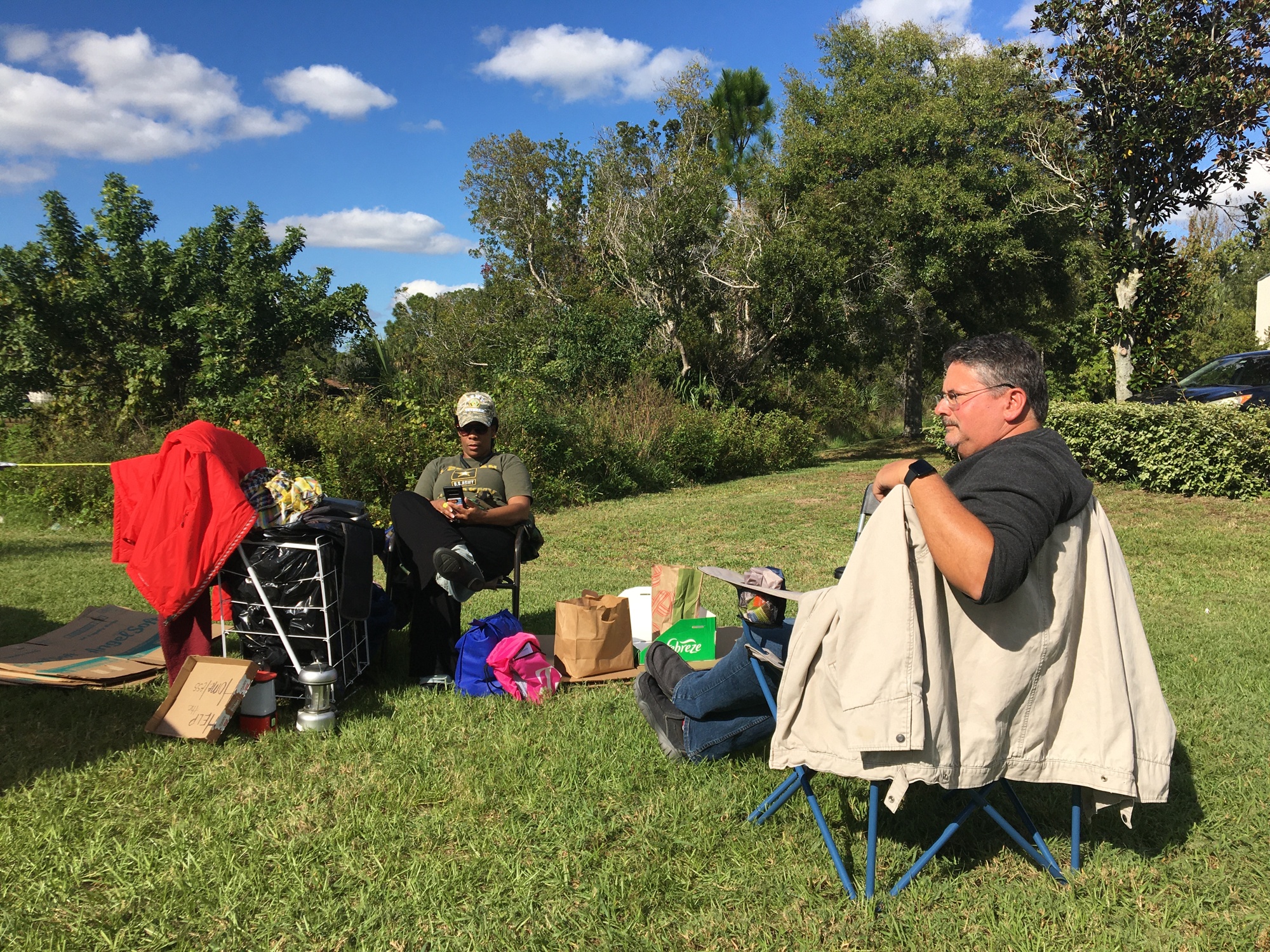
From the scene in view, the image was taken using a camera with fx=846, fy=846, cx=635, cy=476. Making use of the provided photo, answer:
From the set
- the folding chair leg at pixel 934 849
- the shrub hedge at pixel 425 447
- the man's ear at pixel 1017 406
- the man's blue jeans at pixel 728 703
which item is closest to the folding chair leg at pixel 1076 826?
the folding chair leg at pixel 934 849

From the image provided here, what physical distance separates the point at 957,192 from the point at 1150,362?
6.81 m

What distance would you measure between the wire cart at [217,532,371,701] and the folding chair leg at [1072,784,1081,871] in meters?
2.94

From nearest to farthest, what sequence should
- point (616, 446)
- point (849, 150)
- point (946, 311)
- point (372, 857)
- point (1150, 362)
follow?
point (372, 857)
point (1150, 362)
point (616, 446)
point (849, 150)
point (946, 311)

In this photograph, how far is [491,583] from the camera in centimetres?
471

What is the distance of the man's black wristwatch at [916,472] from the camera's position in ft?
7.33

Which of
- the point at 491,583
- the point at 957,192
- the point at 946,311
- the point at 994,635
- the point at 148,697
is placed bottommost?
the point at 148,697

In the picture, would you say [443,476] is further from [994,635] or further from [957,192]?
[957,192]

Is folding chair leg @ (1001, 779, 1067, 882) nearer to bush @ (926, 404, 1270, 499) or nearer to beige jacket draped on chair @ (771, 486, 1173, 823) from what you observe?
beige jacket draped on chair @ (771, 486, 1173, 823)

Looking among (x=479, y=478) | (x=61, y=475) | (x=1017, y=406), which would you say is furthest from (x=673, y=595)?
(x=61, y=475)

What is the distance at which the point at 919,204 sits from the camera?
17.1 metres

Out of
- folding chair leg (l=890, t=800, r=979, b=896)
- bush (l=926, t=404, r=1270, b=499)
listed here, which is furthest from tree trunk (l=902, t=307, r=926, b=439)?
folding chair leg (l=890, t=800, r=979, b=896)

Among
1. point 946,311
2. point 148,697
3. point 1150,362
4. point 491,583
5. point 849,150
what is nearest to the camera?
point 148,697

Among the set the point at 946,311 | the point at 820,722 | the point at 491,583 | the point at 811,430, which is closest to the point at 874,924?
the point at 820,722

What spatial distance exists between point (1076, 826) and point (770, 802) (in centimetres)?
95
